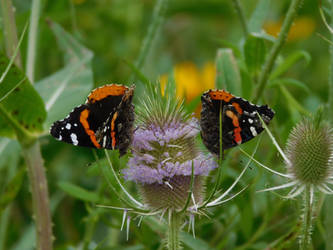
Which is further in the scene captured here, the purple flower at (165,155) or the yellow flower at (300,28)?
the yellow flower at (300,28)

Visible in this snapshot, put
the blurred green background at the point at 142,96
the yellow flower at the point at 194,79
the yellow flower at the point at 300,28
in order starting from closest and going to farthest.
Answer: the blurred green background at the point at 142,96, the yellow flower at the point at 194,79, the yellow flower at the point at 300,28

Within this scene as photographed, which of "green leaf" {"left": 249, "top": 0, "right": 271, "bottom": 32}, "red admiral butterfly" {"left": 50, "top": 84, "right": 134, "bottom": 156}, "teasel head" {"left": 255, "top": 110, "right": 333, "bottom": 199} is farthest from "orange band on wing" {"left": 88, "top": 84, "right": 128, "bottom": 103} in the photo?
"green leaf" {"left": 249, "top": 0, "right": 271, "bottom": 32}

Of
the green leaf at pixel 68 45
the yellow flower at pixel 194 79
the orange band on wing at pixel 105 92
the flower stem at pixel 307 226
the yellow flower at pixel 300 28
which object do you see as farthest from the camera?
the yellow flower at pixel 300 28

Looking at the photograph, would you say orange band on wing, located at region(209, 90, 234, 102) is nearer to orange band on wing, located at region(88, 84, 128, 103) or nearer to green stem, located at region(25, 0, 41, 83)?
orange band on wing, located at region(88, 84, 128, 103)

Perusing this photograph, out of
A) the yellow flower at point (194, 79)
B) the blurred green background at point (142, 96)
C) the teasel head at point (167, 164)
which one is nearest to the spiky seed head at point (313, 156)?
the teasel head at point (167, 164)

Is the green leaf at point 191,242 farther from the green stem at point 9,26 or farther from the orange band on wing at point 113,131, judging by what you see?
the green stem at point 9,26

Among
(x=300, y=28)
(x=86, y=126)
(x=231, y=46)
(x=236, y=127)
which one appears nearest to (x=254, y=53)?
(x=231, y=46)

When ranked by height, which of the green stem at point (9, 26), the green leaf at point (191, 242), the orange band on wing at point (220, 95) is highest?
the green stem at point (9, 26)
